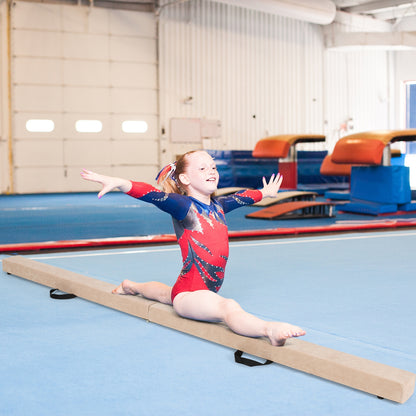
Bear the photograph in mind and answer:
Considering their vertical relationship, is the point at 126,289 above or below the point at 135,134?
below

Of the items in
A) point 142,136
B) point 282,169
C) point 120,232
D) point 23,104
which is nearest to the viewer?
point 120,232

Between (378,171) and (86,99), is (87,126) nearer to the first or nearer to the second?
(86,99)

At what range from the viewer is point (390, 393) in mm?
1892

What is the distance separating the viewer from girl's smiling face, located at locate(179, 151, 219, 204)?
2906mm

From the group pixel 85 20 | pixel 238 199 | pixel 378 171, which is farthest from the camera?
pixel 85 20

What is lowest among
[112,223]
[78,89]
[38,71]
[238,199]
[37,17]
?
[112,223]

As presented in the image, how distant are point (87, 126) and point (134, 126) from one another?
4.30ft

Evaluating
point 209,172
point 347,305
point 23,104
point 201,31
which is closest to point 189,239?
point 209,172

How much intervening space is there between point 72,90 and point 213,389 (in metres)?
15.1

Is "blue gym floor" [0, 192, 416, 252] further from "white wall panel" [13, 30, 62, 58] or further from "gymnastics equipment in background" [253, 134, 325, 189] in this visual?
"white wall panel" [13, 30, 62, 58]

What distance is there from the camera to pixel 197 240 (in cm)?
285

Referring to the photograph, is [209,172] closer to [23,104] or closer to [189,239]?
[189,239]

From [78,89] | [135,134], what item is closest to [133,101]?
[135,134]

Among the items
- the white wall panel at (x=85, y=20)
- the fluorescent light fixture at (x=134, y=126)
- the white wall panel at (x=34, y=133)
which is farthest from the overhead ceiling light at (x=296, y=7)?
the white wall panel at (x=34, y=133)
